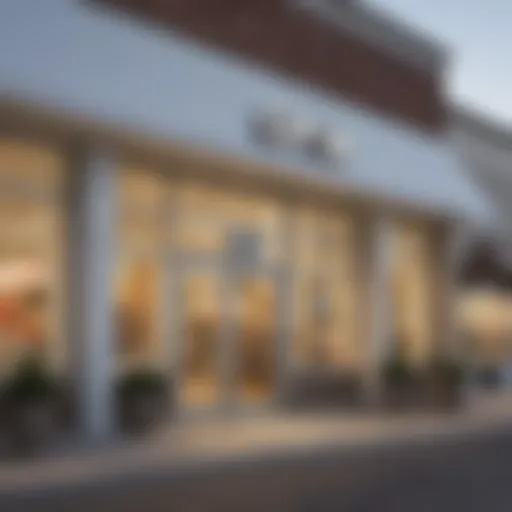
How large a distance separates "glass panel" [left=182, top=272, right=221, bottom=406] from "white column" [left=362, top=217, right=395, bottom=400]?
3454 millimetres

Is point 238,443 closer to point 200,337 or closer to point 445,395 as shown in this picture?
point 200,337

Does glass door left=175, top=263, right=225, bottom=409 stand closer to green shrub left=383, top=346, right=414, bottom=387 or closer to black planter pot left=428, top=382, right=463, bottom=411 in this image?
green shrub left=383, top=346, right=414, bottom=387

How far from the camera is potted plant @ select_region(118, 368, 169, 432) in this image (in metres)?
14.1

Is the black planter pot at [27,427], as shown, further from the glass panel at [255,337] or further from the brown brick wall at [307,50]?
the glass panel at [255,337]

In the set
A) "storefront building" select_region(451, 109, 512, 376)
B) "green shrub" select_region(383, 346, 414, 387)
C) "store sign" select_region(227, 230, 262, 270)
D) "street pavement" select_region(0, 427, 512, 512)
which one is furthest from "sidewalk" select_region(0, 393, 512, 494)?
"storefront building" select_region(451, 109, 512, 376)

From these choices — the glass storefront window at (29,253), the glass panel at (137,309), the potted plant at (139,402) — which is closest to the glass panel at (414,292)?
the glass panel at (137,309)

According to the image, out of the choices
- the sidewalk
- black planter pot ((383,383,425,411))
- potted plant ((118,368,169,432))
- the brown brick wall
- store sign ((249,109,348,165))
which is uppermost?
the brown brick wall

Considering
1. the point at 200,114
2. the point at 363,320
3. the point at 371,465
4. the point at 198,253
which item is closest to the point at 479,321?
the point at 363,320

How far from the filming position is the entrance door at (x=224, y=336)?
16859mm

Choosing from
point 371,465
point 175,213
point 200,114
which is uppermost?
point 200,114

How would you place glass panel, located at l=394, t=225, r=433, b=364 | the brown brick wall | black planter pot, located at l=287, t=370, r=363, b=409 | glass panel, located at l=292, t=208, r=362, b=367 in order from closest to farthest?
the brown brick wall
black planter pot, located at l=287, t=370, r=363, b=409
glass panel, located at l=292, t=208, r=362, b=367
glass panel, located at l=394, t=225, r=433, b=364

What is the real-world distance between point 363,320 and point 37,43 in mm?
9488

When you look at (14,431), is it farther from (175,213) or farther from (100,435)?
(175,213)

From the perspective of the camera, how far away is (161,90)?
571 inches
